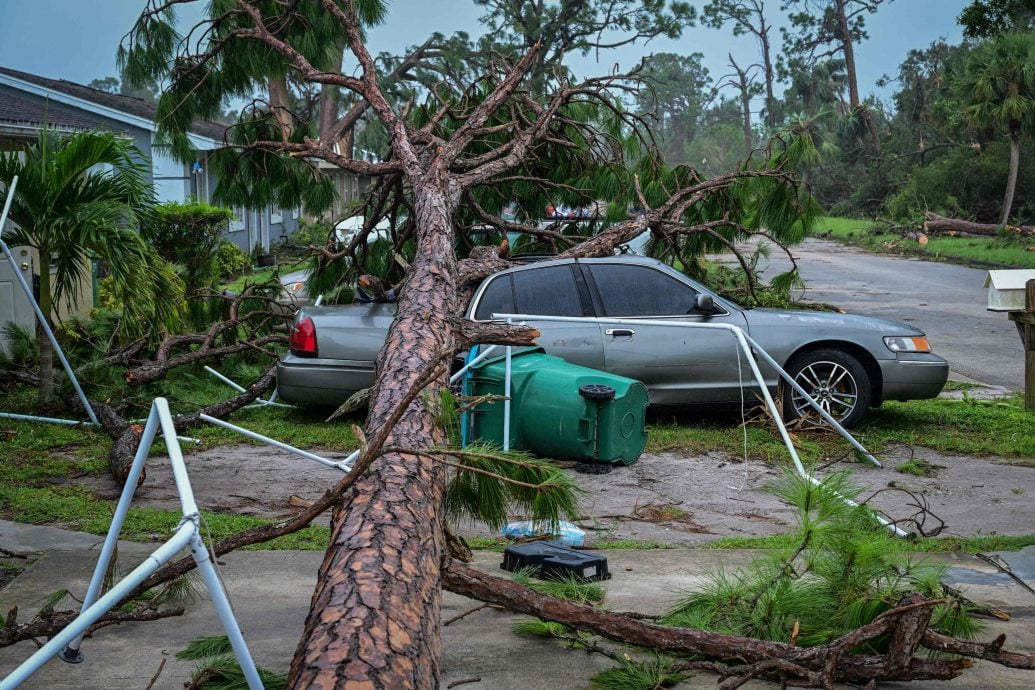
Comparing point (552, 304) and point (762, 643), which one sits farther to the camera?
point (552, 304)

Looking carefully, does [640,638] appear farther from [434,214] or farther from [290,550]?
[434,214]

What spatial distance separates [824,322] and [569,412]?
9.04ft

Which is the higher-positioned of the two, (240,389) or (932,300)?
(932,300)

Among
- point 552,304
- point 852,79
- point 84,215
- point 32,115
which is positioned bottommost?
point 552,304

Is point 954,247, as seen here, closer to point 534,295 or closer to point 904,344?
point 904,344

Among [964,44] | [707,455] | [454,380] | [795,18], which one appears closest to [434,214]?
[454,380]

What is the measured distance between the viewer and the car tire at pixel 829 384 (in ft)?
29.0

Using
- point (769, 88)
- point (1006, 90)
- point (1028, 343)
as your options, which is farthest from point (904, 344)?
point (769, 88)

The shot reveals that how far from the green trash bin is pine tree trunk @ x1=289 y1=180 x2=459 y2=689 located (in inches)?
93.0

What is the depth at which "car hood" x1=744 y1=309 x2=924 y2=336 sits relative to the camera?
352 inches

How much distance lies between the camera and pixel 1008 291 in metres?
9.82

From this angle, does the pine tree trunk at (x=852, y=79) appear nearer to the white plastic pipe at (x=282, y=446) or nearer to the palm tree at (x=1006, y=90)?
the palm tree at (x=1006, y=90)

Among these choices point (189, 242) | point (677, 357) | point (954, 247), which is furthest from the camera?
point (954, 247)

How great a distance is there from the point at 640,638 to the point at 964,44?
64.9m
